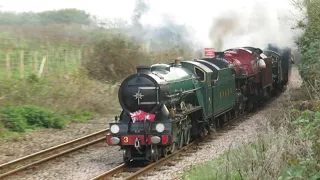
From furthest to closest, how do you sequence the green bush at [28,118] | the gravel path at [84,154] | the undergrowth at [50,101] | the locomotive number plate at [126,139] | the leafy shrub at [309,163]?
the undergrowth at [50,101]
the green bush at [28,118]
the locomotive number plate at [126,139]
the gravel path at [84,154]
the leafy shrub at [309,163]

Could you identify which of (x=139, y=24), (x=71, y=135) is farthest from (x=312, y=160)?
(x=139, y=24)

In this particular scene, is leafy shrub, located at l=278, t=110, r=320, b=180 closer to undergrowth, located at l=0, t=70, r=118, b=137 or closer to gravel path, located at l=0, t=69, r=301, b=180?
gravel path, located at l=0, t=69, r=301, b=180

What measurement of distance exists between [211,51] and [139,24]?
6.11 metres

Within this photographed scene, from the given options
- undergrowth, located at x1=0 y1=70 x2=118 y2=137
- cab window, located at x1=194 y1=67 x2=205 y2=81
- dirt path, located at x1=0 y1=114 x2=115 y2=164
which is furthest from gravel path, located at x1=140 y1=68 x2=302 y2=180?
undergrowth, located at x1=0 y1=70 x2=118 y2=137

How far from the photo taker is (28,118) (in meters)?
17.2

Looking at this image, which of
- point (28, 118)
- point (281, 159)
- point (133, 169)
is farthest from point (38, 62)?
point (281, 159)

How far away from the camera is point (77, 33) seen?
2462cm

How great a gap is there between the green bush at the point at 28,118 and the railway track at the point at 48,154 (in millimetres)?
2001

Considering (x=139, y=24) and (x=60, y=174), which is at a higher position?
(x=139, y=24)

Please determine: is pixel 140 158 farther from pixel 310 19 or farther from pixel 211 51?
pixel 310 19

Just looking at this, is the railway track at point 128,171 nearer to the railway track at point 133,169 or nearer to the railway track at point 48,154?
the railway track at point 133,169

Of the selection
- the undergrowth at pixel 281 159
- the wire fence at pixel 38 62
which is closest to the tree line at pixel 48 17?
the wire fence at pixel 38 62

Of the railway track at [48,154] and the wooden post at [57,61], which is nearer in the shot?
the railway track at [48,154]

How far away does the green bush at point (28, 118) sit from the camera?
16109 millimetres
